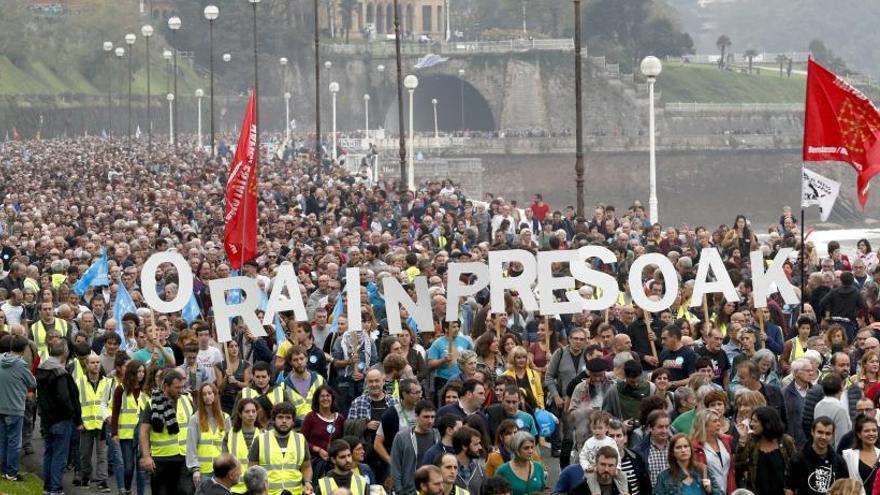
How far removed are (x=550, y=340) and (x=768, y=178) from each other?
91.7 meters

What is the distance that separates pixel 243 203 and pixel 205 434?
6.34m

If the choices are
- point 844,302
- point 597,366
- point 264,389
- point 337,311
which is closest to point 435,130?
point 844,302

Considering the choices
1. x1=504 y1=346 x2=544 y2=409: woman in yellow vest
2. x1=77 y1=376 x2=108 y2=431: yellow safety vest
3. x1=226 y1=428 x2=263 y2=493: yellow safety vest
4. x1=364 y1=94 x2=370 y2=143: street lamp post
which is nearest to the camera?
x1=226 y1=428 x2=263 y2=493: yellow safety vest

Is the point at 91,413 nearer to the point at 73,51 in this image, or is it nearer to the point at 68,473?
the point at 68,473

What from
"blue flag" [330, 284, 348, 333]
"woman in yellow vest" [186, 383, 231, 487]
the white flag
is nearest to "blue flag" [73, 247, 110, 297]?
"blue flag" [330, 284, 348, 333]

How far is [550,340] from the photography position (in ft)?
60.8

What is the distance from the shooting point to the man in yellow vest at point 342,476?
12.9 metres

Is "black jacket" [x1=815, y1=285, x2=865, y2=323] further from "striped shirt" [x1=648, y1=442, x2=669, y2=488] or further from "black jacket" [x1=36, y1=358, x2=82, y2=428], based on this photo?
"black jacket" [x1=36, y1=358, x2=82, y2=428]

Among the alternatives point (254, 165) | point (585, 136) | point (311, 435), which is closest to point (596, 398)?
point (311, 435)

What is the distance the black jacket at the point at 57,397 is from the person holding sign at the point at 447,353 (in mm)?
3065

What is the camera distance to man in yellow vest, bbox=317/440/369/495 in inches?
509

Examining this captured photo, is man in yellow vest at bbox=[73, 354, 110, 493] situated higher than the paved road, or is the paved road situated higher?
man in yellow vest at bbox=[73, 354, 110, 493]

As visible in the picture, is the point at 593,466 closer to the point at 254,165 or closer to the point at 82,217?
the point at 254,165

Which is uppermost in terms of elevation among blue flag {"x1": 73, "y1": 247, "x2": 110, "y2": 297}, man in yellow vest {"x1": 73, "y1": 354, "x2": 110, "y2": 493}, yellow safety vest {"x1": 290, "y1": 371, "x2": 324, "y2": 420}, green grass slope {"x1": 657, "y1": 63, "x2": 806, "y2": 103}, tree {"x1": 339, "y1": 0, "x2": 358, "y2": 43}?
tree {"x1": 339, "y1": 0, "x2": 358, "y2": 43}
